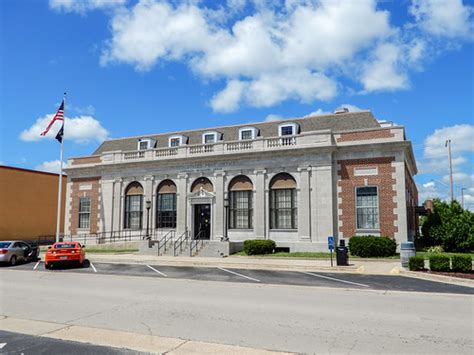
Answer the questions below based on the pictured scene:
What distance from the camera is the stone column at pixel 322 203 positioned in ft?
84.9

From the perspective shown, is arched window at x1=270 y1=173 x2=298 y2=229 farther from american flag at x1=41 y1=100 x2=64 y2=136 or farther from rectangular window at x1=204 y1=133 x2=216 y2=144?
american flag at x1=41 y1=100 x2=64 y2=136

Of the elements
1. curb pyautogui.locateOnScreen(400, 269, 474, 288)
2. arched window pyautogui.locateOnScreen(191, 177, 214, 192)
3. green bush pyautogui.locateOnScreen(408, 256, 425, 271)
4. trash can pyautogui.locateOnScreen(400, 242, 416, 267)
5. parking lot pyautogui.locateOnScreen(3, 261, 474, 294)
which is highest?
arched window pyautogui.locateOnScreen(191, 177, 214, 192)

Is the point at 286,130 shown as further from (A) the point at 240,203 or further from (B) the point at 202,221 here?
(B) the point at 202,221

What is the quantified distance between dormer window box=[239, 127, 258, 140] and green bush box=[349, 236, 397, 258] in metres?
11.8

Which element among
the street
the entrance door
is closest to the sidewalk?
the street

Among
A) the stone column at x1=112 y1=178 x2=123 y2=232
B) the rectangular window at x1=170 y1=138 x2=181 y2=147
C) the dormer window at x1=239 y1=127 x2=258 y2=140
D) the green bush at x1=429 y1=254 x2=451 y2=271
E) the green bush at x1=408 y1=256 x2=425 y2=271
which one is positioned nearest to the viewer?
the green bush at x1=429 y1=254 x2=451 y2=271

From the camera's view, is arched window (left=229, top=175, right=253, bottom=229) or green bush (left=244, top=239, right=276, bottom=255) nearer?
green bush (left=244, top=239, right=276, bottom=255)

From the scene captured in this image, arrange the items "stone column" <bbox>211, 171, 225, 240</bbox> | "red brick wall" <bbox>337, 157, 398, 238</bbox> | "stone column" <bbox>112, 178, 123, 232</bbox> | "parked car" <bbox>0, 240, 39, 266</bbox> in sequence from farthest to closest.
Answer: "stone column" <bbox>112, 178, 123, 232</bbox> < "stone column" <bbox>211, 171, 225, 240</bbox> < "red brick wall" <bbox>337, 157, 398, 238</bbox> < "parked car" <bbox>0, 240, 39, 266</bbox>

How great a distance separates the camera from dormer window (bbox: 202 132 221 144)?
3216 cm

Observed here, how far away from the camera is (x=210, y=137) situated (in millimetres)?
32500

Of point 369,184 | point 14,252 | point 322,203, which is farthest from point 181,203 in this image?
point 369,184

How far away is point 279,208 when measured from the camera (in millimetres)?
27750

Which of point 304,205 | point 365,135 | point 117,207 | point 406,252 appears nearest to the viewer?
point 406,252

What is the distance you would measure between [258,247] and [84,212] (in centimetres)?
1766
